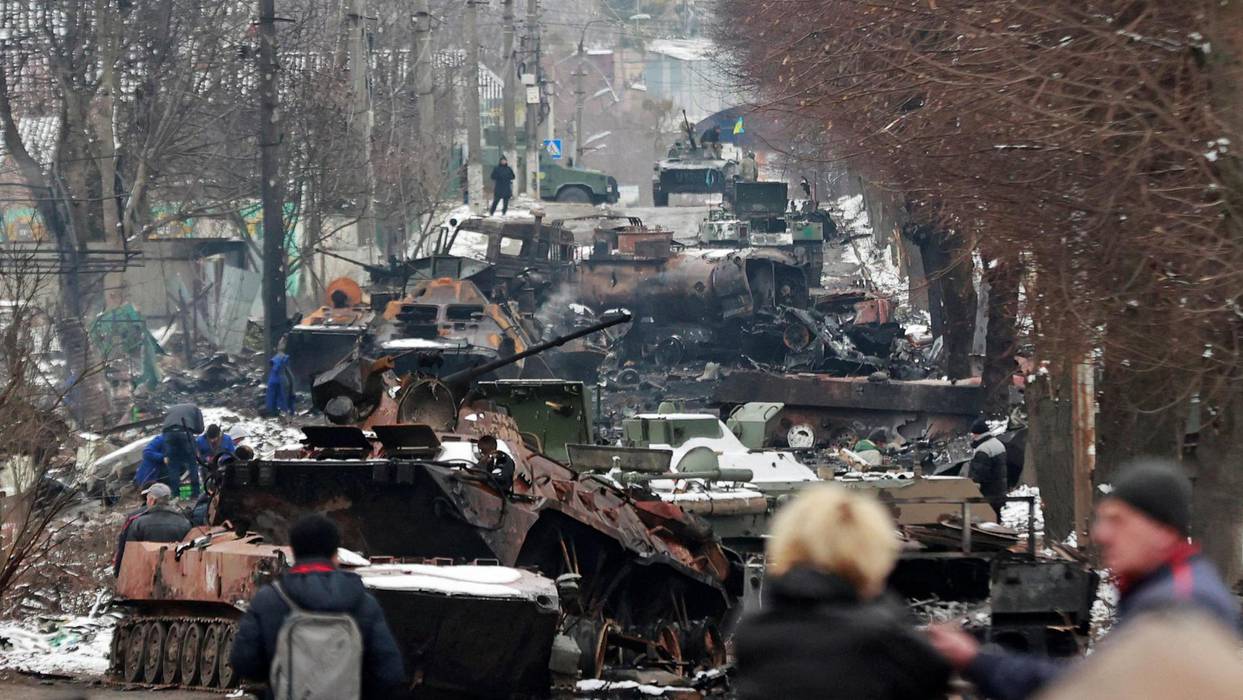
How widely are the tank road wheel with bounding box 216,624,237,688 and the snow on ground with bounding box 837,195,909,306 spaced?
124 feet

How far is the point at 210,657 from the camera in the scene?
36.7ft

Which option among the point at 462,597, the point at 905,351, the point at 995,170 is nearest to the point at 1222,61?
the point at 995,170

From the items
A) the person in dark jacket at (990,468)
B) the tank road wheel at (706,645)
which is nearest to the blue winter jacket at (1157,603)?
the tank road wheel at (706,645)

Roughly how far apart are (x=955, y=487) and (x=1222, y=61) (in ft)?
17.9

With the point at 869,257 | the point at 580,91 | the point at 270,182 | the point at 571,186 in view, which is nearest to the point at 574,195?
the point at 571,186

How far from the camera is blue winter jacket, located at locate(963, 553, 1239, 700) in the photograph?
4.02 meters

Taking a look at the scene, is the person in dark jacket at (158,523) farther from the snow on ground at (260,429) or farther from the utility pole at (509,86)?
the utility pole at (509,86)


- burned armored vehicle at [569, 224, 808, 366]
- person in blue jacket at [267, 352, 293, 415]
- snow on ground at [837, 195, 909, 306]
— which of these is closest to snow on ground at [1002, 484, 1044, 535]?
person in blue jacket at [267, 352, 293, 415]

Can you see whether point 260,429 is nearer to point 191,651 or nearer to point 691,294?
point 691,294

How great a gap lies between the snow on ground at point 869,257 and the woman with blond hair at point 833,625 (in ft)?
144

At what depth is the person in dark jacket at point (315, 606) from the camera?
5.89 metres

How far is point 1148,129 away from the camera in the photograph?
1199 centimetres

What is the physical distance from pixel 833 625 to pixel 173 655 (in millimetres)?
7918

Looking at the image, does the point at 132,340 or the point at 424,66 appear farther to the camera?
the point at 424,66
